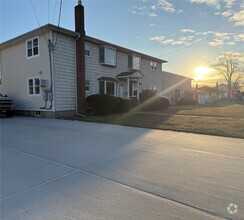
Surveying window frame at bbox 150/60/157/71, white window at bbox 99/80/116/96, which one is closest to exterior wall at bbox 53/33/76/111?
white window at bbox 99/80/116/96

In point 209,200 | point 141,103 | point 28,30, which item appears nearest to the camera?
point 209,200

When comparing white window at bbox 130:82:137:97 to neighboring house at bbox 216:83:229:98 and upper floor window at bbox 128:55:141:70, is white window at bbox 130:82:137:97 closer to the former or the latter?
upper floor window at bbox 128:55:141:70

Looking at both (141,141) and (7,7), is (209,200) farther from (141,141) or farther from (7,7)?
(7,7)

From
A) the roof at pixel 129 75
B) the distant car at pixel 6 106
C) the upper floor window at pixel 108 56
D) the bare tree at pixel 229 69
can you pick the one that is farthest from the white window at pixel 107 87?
the bare tree at pixel 229 69

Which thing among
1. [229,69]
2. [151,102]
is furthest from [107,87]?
[229,69]

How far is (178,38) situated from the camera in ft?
65.2

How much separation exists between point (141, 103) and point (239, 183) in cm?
1645

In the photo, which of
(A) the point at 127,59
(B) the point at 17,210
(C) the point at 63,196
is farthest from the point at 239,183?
(A) the point at 127,59

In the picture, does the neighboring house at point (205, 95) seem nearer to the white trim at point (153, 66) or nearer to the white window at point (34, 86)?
the white trim at point (153, 66)

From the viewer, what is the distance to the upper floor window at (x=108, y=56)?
1733 cm

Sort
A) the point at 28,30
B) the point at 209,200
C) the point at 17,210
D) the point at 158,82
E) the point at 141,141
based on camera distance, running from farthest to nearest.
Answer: the point at 158,82 → the point at 28,30 → the point at 141,141 → the point at 209,200 → the point at 17,210

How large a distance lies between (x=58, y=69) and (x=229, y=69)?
63.0m

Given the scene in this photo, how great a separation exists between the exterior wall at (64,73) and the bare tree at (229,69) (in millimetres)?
56989

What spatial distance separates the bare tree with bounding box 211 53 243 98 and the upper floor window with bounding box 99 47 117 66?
171 feet
